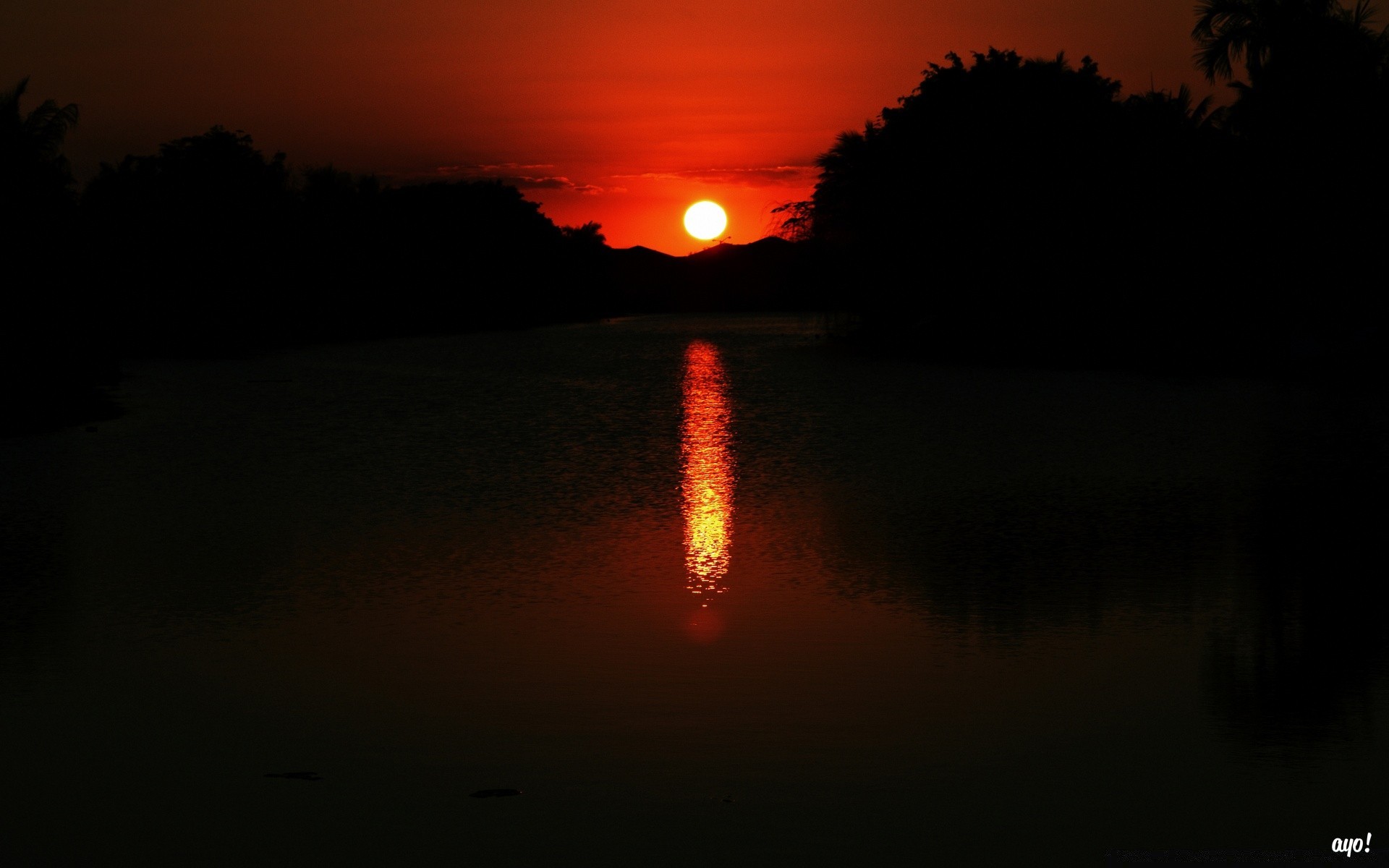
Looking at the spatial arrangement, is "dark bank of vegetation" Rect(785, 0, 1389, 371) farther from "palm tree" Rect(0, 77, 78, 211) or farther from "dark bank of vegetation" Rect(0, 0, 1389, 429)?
"palm tree" Rect(0, 77, 78, 211)

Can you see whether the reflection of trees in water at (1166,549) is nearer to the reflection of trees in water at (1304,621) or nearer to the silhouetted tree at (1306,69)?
the reflection of trees in water at (1304,621)

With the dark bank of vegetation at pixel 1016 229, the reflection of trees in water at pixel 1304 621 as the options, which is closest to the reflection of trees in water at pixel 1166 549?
the reflection of trees in water at pixel 1304 621

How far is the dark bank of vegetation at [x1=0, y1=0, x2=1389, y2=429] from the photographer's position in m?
28.3

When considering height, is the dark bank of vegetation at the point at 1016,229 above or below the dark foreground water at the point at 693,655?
above

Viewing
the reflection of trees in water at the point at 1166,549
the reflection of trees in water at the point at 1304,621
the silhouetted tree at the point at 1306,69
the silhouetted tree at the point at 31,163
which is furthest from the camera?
the silhouetted tree at the point at 1306,69

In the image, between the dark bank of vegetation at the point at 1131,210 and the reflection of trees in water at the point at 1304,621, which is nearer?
the reflection of trees in water at the point at 1304,621

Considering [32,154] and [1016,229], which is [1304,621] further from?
[1016,229]

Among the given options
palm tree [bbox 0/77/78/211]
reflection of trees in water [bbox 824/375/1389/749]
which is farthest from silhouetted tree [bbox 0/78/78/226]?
reflection of trees in water [bbox 824/375/1389/749]

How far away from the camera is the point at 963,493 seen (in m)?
15.5

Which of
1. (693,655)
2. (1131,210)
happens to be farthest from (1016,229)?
(693,655)

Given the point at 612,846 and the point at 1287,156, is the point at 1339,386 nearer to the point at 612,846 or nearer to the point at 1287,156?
the point at 1287,156

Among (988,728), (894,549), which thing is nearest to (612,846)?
(988,728)

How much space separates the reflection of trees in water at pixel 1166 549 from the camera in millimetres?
8109

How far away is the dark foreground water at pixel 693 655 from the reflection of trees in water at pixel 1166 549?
6 centimetres
